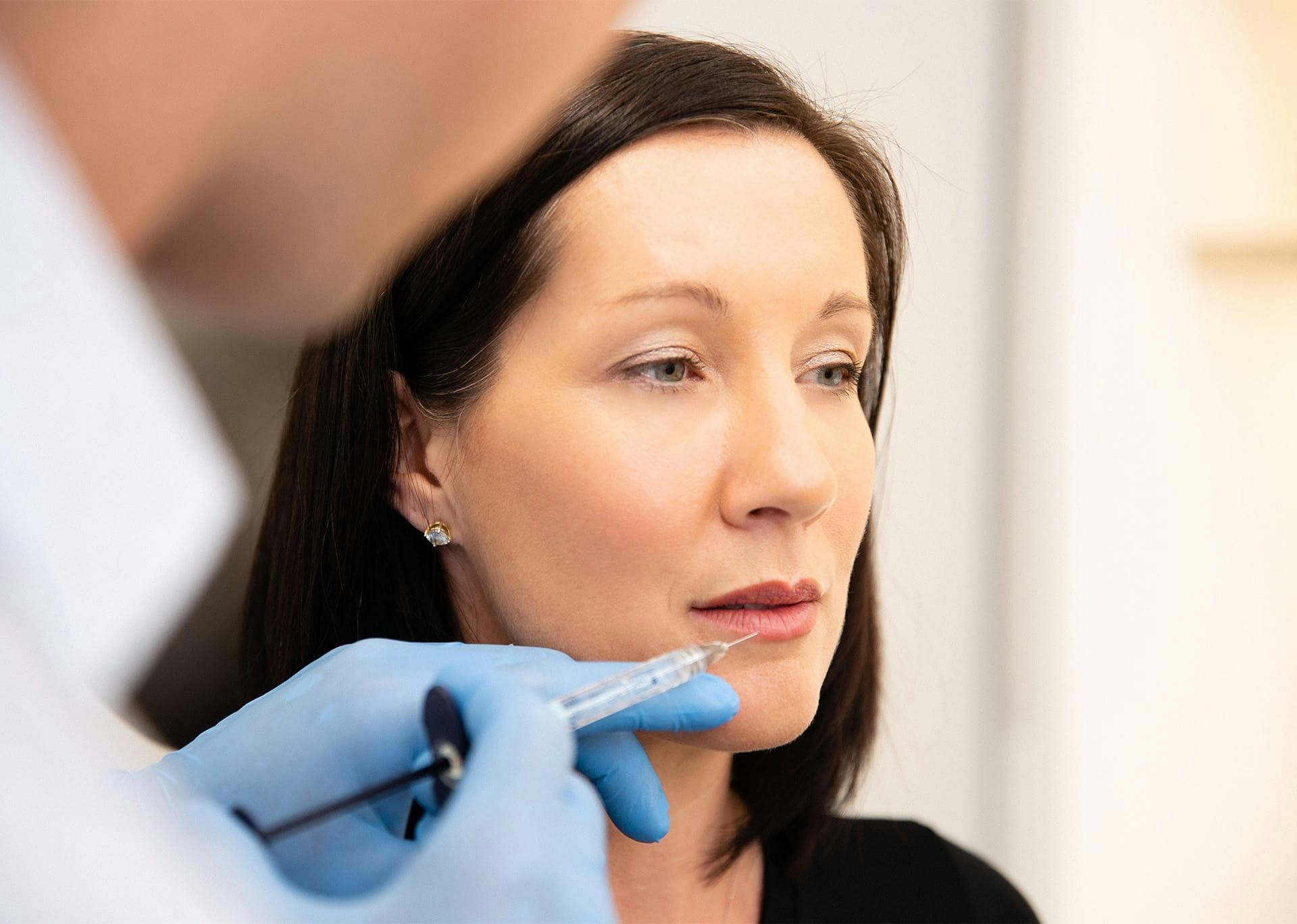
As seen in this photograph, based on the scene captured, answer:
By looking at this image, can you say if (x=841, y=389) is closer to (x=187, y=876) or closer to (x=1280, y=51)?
(x=187, y=876)

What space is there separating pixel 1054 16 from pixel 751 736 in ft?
3.75

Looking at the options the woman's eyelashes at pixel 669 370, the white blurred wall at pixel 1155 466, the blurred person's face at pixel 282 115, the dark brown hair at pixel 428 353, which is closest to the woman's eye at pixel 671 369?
the woman's eyelashes at pixel 669 370

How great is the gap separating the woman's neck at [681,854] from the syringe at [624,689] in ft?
0.80

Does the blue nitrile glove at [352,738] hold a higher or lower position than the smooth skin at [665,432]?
lower

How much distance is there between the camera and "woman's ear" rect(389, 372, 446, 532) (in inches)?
36.7

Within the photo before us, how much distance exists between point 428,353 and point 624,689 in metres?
0.37

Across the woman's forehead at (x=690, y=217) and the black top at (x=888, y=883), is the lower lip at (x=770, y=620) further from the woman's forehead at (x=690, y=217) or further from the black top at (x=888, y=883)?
the black top at (x=888, y=883)

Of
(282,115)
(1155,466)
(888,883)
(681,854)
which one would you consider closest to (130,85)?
(282,115)

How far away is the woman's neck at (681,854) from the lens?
3.26ft

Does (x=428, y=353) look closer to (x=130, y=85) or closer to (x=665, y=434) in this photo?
(x=665, y=434)

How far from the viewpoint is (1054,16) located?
150cm

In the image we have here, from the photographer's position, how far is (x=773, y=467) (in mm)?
826

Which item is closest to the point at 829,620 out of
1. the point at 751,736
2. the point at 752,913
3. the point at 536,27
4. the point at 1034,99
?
the point at 751,736

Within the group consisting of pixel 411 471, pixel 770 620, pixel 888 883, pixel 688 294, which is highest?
pixel 688 294
